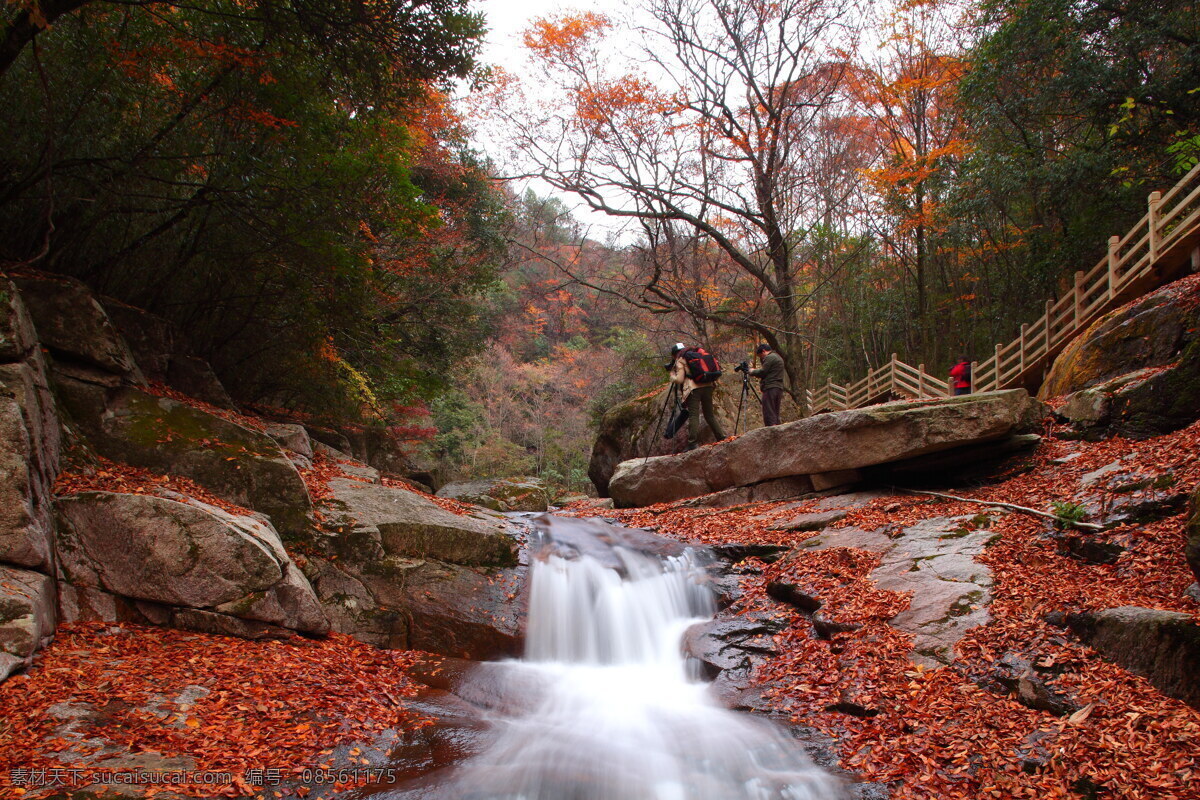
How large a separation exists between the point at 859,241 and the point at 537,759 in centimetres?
2173

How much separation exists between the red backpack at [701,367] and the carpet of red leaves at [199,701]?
7.91 meters

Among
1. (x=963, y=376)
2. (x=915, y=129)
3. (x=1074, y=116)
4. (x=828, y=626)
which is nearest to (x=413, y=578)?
(x=828, y=626)

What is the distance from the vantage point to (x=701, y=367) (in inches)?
448

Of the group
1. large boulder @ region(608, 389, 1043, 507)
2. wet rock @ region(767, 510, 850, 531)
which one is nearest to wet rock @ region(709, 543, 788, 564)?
wet rock @ region(767, 510, 850, 531)

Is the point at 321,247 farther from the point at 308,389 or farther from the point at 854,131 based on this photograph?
the point at 854,131

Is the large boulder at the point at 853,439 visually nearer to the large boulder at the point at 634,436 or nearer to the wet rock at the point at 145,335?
the large boulder at the point at 634,436

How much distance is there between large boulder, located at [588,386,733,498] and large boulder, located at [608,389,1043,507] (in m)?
A: 3.79

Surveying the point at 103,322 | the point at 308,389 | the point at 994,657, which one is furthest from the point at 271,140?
the point at 994,657

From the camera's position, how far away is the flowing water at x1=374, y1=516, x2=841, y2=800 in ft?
12.4

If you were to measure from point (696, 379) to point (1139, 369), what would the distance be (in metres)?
6.35

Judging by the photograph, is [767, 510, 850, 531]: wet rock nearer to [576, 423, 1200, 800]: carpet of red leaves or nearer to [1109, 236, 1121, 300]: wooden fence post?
[576, 423, 1200, 800]: carpet of red leaves

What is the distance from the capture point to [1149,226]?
34.9 ft

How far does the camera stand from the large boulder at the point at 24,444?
3.77 m

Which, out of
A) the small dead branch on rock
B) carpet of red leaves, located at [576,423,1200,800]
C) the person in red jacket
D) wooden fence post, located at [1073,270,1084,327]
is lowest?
carpet of red leaves, located at [576,423,1200,800]
